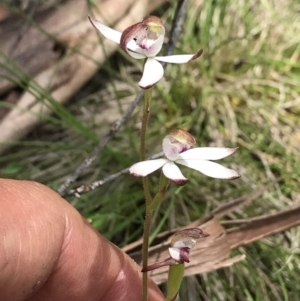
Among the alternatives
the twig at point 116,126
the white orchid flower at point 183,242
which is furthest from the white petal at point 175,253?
the twig at point 116,126

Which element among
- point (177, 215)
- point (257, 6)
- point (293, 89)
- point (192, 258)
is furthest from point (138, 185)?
point (257, 6)

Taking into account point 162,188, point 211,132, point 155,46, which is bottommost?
point 211,132

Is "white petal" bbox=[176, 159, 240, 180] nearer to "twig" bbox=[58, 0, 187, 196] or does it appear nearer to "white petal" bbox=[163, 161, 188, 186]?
"white petal" bbox=[163, 161, 188, 186]

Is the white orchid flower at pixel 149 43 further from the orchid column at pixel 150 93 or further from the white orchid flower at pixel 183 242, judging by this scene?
the white orchid flower at pixel 183 242

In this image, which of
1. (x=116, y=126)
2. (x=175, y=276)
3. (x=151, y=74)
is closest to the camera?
(x=151, y=74)

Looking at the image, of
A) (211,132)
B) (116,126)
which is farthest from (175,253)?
(211,132)

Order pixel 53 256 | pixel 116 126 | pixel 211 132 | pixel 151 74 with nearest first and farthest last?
pixel 151 74 < pixel 53 256 < pixel 116 126 < pixel 211 132

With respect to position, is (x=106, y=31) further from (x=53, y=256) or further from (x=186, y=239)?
(x=53, y=256)

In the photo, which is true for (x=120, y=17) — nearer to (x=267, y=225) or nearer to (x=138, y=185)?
(x=138, y=185)
